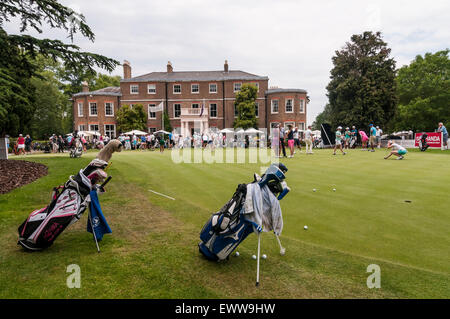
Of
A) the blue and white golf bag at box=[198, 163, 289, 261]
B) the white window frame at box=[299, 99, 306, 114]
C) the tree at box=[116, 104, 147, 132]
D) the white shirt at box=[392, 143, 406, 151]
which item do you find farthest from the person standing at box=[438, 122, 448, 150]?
the tree at box=[116, 104, 147, 132]

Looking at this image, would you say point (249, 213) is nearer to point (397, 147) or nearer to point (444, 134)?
point (397, 147)

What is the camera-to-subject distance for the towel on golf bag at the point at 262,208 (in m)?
3.59

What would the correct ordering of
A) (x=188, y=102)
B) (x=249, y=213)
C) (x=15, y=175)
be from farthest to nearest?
(x=188, y=102) → (x=15, y=175) → (x=249, y=213)

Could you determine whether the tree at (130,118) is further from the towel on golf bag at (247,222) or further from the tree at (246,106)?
the towel on golf bag at (247,222)

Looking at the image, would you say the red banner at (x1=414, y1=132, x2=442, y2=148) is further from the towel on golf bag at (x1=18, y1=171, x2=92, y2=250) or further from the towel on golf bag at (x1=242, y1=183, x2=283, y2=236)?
the towel on golf bag at (x1=18, y1=171, x2=92, y2=250)

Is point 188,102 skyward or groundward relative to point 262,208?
skyward

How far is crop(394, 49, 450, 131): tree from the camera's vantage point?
46344mm

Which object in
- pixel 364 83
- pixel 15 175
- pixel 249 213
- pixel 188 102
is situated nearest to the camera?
pixel 249 213

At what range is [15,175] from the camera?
10328mm

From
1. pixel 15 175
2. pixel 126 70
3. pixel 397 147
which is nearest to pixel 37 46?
pixel 15 175

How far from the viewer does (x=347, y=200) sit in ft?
23.6

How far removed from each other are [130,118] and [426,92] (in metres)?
49.1
